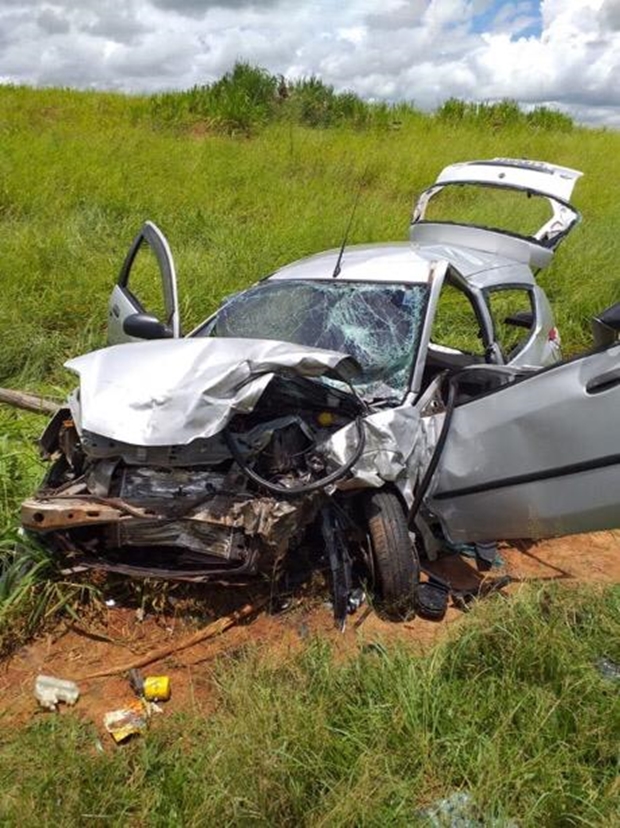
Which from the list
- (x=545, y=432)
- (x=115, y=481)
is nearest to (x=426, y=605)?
(x=545, y=432)

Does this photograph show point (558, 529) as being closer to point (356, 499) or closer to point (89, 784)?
point (356, 499)

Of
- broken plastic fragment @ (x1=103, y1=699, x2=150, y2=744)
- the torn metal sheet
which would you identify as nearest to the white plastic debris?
broken plastic fragment @ (x1=103, y1=699, x2=150, y2=744)

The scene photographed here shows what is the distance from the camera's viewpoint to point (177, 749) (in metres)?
2.20

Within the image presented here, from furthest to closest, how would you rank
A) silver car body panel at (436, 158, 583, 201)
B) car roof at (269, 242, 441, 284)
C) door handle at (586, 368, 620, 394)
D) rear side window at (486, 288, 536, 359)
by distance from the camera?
rear side window at (486, 288, 536, 359)
silver car body panel at (436, 158, 583, 201)
car roof at (269, 242, 441, 284)
door handle at (586, 368, 620, 394)

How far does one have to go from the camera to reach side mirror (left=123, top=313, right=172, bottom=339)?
3705 millimetres

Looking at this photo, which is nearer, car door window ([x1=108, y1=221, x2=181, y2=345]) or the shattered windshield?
the shattered windshield

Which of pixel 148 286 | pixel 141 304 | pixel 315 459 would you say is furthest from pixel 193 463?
pixel 148 286

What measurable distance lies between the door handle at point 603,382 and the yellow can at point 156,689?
190cm

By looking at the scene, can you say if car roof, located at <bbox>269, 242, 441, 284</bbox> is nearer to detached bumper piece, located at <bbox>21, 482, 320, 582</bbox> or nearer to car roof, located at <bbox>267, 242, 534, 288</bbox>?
car roof, located at <bbox>267, 242, 534, 288</bbox>

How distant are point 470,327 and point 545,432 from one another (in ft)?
12.8

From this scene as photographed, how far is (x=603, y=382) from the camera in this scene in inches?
97.8

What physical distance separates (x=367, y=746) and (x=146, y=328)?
2.39 metres

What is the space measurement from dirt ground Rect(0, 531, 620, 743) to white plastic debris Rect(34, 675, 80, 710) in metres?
0.03

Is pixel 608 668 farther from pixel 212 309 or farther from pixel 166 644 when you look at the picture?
pixel 212 309
